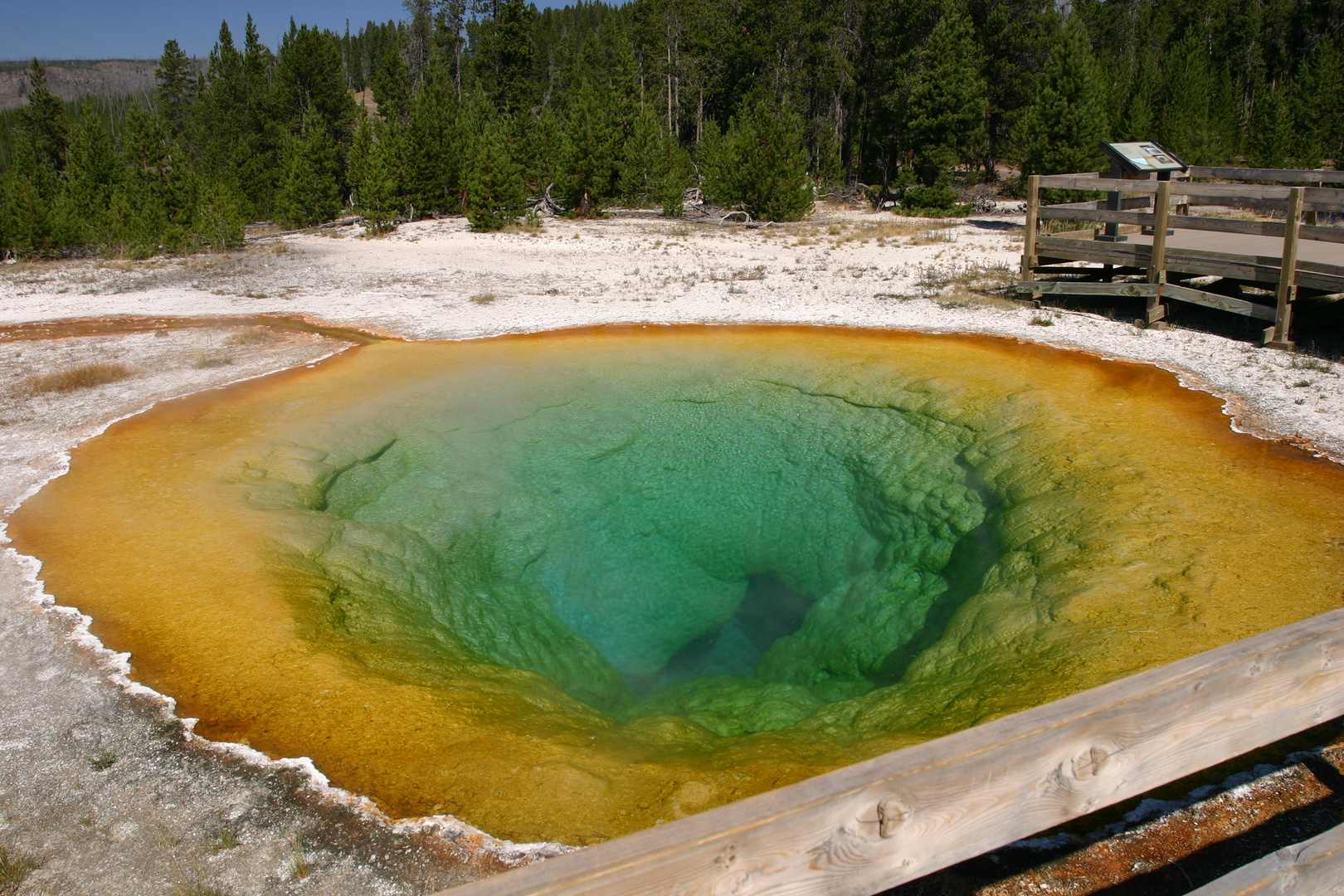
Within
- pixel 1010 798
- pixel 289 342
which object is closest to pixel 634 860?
pixel 1010 798

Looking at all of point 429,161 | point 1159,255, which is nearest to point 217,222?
point 429,161

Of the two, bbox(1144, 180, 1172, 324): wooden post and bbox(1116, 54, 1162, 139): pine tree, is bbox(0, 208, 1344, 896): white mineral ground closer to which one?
bbox(1144, 180, 1172, 324): wooden post

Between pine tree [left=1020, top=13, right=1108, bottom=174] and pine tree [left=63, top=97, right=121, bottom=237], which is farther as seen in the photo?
pine tree [left=1020, top=13, right=1108, bottom=174]

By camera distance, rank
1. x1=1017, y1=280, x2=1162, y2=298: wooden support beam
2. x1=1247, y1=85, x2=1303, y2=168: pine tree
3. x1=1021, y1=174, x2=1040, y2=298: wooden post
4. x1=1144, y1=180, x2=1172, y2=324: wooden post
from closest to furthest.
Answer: x1=1144, y1=180, x2=1172, y2=324: wooden post → x1=1017, y1=280, x2=1162, y2=298: wooden support beam → x1=1021, y1=174, x2=1040, y2=298: wooden post → x1=1247, y1=85, x2=1303, y2=168: pine tree

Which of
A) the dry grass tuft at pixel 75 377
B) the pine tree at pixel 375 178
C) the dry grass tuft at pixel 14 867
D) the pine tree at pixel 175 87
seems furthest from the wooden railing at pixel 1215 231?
the pine tree at pixel 175 87

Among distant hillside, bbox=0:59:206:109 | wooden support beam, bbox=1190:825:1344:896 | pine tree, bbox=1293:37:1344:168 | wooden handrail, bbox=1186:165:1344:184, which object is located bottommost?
wooden support beam, bbox=1190:825:1344:896

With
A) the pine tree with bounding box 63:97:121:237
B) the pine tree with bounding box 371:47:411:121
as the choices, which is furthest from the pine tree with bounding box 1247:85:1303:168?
the pine tree with bounding box 371:47:411:121

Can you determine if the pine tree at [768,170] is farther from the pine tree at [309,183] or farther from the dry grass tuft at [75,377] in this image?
the dry grass tuft at [75,377]
